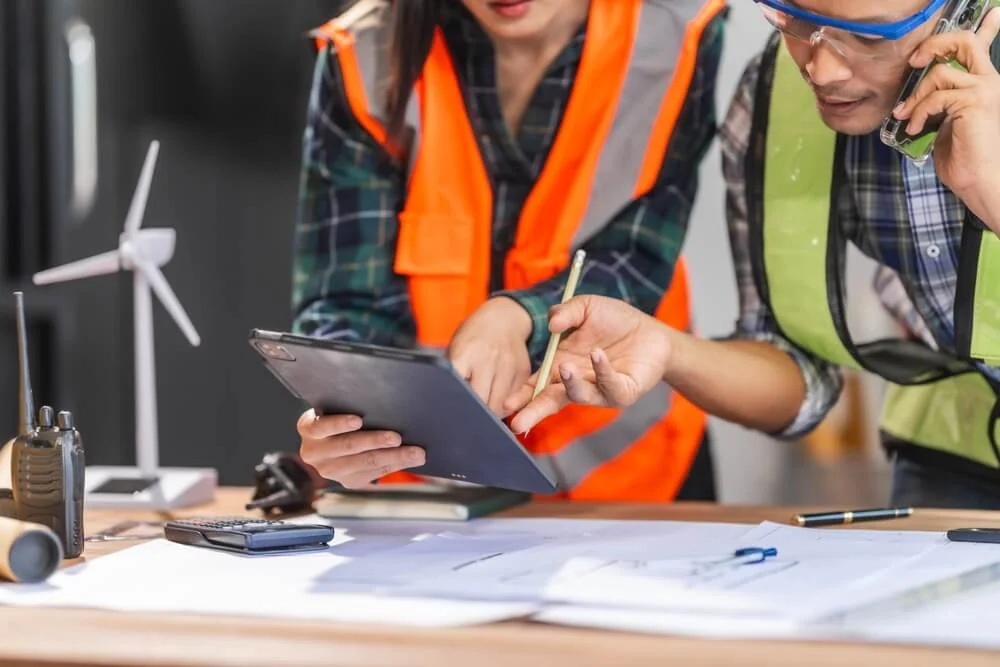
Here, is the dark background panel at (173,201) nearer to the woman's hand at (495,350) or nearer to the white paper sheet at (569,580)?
the woman's hand at (495,350)

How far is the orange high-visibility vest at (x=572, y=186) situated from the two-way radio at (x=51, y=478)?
0.68m

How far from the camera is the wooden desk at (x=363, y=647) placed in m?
0.96

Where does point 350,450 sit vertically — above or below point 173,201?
below

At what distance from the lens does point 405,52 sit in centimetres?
197

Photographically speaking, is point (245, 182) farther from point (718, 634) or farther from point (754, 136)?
point (718, 634)

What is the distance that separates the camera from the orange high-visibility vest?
1.94 m

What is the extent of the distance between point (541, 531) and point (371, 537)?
19cm

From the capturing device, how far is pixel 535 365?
1861 millimetres

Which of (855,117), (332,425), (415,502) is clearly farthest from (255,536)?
(855,117)

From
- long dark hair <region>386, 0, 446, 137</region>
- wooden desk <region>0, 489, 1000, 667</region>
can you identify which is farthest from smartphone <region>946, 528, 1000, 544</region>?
long dark hair <region>386, 0, 446, 137</region>

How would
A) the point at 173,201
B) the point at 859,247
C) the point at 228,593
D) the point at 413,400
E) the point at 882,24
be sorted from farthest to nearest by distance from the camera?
1. the point at 173,201
2. the point at 859,247
3. the point at 882,24
4. the point at 413,400
5. the point at 228,593

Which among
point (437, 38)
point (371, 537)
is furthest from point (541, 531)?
point (437, 38)

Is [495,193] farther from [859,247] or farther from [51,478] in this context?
[51,478]

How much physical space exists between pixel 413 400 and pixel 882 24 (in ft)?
2.17
